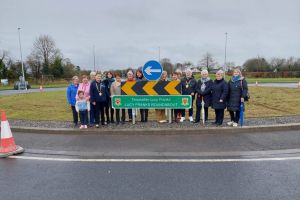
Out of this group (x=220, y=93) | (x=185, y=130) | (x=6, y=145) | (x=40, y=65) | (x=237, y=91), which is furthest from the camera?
(x=40, y=65)

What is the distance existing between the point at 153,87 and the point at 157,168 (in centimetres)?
375

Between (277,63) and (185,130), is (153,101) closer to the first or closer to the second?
(185,130)

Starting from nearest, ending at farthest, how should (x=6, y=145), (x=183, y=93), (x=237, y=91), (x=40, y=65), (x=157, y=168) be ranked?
(x=157, y=168)
(x=6, y=145)
(x=237, y=91)
(x=183, y=93)
(x=40, y=65)

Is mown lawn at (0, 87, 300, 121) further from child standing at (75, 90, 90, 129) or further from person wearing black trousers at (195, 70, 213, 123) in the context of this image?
child standing at (75, 90, 90, 129)

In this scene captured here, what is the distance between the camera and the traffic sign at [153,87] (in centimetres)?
771

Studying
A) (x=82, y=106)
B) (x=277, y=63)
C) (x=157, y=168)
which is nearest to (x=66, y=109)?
(x=82, y=106)

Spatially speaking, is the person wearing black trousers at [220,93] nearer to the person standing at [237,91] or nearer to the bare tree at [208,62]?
the person standing at [237,91]

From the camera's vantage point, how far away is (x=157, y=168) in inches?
174

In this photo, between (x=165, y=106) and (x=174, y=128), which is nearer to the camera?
(x=174, y=128)

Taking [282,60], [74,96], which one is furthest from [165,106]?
[282,60]

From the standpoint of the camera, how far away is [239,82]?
7000 millimetres

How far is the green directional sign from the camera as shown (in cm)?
770

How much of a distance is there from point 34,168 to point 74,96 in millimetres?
3513

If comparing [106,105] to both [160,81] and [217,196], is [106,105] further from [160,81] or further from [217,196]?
[217,196]
